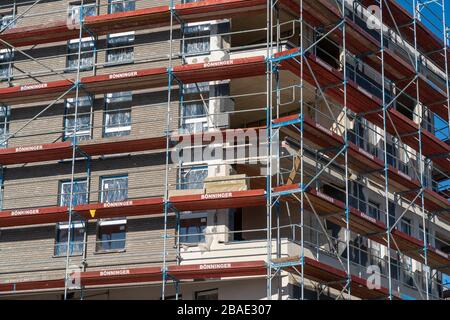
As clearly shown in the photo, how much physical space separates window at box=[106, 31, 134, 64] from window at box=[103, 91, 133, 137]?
1.40m

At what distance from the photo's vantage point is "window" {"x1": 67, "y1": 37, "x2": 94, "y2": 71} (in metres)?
35.9

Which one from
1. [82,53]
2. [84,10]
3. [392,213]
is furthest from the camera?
[392,213]

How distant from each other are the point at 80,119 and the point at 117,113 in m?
1.43

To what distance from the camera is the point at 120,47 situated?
35.3 metres

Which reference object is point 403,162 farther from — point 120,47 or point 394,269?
point 120,47

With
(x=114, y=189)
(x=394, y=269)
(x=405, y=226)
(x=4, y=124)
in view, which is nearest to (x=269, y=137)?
(x=114, y=189)

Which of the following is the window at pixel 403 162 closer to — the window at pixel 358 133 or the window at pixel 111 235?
the window at pixel 358 133

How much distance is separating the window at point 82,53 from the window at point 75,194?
4.32m

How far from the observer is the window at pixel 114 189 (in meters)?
33.6

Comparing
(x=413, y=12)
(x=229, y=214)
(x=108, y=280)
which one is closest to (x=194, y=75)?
(x=229, y=214)
